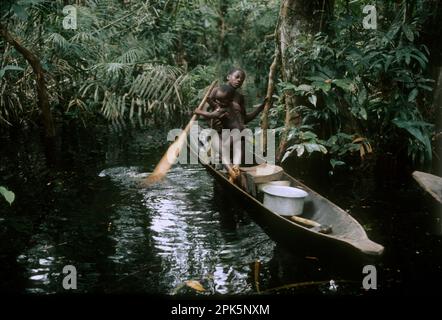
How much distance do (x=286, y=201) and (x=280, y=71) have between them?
479 centimetres

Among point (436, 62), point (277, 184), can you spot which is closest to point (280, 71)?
point (436, 62)

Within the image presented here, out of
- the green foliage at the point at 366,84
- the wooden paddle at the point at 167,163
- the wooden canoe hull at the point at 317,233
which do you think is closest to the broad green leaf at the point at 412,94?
the green foliage at the point at 366,84

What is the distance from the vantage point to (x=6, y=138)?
368 inches

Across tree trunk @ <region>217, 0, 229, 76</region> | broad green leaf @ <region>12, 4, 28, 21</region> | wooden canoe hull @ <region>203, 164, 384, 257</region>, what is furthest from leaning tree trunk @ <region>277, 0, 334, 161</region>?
tree trunk @ <region>217, 0, 229, 76</region>

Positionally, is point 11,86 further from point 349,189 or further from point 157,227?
point 349,189

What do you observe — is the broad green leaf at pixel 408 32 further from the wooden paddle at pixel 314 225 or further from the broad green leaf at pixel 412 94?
the wooden paddle at pixel 314 225

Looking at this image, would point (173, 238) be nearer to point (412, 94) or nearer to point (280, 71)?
point (412, 94)

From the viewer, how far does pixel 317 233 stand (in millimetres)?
3678

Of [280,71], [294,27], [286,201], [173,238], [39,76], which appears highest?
[294,27]

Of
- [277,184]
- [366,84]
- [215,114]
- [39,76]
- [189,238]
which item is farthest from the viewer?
[39,76]

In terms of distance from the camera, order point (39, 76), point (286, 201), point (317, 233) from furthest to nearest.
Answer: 1. point (39, 76)
2. point (286, 201)
3. point (317, 233)

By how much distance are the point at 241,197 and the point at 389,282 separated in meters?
1.77

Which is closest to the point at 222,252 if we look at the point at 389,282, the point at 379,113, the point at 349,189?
the point at 389,282

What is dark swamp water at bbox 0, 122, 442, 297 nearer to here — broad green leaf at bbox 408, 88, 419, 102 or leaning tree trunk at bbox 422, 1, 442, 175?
leaning tree trunk at bbox 422, 1, 442, 175
